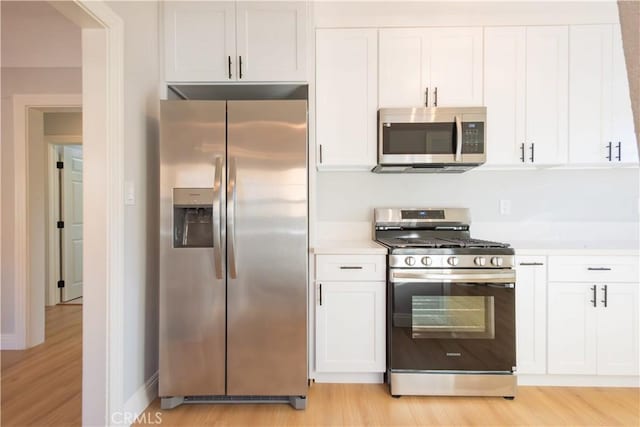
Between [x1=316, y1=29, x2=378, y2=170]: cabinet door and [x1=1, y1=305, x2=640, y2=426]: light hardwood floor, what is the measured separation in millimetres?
1556

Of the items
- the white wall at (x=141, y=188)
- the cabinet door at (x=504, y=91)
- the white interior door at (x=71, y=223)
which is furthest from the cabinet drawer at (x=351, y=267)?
the white interior door at (x=71, y=223)

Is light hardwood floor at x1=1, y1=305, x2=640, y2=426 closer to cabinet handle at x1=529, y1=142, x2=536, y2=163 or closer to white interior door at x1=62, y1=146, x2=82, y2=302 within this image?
cabinet handle at x1=529, y1=142, x2=536, y2=163

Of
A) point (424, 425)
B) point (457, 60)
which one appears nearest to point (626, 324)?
point (424, 425)

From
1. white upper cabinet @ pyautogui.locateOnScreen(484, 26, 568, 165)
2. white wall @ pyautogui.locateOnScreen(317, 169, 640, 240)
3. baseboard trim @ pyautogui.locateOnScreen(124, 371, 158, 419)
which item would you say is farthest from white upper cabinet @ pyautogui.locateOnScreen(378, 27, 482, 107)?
baseboard trim @ pyautogui.locateOnScreen(124, 371, 158, 419)

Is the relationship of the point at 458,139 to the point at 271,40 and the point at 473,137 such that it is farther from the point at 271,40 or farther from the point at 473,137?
the point at 271,40

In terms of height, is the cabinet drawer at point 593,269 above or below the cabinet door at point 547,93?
below

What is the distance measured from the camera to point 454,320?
2.03 metres

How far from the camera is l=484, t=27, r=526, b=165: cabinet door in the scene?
2.32m

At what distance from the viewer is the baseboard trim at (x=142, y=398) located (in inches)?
70.0

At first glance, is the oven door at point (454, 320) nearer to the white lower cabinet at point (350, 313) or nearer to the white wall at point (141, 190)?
the white lower cabinet at point (350, 313)

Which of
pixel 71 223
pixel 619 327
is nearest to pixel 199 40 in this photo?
pixel 619 327

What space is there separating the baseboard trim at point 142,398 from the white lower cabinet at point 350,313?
101 centimetres

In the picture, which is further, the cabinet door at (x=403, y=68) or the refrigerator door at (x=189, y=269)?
the cabinet door at (x=403, y=68)

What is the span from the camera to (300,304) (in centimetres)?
192
